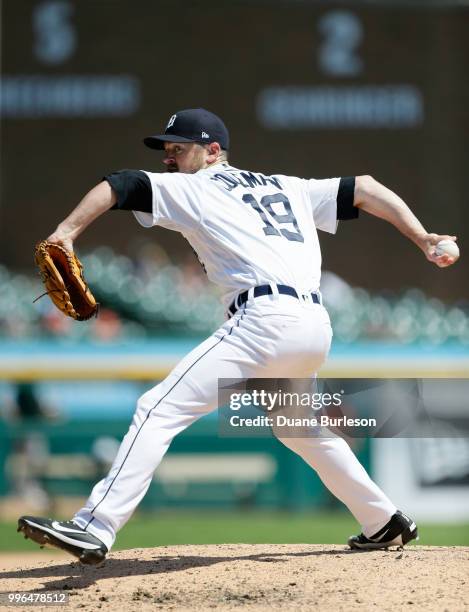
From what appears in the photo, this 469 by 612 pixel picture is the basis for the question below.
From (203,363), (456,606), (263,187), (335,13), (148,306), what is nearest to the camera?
(456,606)

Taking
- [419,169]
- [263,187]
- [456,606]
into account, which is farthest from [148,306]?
[456,606]

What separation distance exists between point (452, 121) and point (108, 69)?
9.59ft

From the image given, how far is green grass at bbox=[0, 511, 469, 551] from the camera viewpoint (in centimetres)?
600

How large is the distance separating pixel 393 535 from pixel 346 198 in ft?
3.68

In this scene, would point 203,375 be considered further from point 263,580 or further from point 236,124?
point 236,124

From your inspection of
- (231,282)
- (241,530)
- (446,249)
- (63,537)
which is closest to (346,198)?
(446,249)

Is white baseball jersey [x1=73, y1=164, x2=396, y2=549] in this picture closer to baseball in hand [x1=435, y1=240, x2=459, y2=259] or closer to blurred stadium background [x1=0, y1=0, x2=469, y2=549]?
baseball in hand [x1=435, y1=240, x2=459, y2=259]

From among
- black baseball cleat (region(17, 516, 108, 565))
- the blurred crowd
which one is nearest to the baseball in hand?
black baseball cleat (region(17, 516, 108, 565))

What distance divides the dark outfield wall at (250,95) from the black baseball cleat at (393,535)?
6324 millimetres

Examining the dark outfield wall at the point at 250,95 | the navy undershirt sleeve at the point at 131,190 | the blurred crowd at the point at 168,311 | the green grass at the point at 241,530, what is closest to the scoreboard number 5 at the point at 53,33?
the dark outfield wall at the point at 250,95

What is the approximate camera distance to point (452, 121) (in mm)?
10039

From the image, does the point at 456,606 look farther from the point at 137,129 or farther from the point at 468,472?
the point at 137,129

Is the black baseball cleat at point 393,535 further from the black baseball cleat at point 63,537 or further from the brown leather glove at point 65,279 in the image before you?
the brown leather glove at point 65,279

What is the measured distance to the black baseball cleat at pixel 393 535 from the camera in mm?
3916
